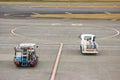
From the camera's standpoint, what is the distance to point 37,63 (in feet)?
150

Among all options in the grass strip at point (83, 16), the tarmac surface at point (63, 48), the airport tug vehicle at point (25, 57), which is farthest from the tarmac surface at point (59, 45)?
the grass strip at point (83, 16)

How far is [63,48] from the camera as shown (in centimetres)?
→ 5591

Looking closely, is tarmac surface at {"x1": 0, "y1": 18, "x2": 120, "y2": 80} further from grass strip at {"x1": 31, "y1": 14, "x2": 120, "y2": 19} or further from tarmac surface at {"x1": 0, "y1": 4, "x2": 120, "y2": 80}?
grass strip at {"x1": 31, "y1": 14, "x2": 120, "y2": 19}

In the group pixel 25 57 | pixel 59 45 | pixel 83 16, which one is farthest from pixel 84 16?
pixel 25 57

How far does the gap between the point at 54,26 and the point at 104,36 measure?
51.9 ft

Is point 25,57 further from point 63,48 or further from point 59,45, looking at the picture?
point 59,45

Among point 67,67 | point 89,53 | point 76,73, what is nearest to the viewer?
point 76,73

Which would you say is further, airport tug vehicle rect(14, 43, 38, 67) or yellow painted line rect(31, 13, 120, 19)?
yellow painted line rect(31, 13, 120, 19)

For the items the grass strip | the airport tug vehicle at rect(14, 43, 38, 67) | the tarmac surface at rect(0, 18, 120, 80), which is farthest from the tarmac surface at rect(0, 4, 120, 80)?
the grass strip

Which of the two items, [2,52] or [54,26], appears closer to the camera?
[2,52]

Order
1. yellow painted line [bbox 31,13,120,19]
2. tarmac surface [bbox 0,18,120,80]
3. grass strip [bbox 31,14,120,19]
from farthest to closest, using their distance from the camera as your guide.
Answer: yellow painted line [bbox 31,13,120,19] < grass strip [bbox 31,14,120,19] < tarmac surface [bbox 0,18,120,80]

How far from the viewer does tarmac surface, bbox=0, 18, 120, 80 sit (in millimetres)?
40719

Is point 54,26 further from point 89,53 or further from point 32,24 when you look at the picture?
point 89,53

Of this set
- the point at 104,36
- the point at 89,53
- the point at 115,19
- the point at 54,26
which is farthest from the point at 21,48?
the point at 115,19
